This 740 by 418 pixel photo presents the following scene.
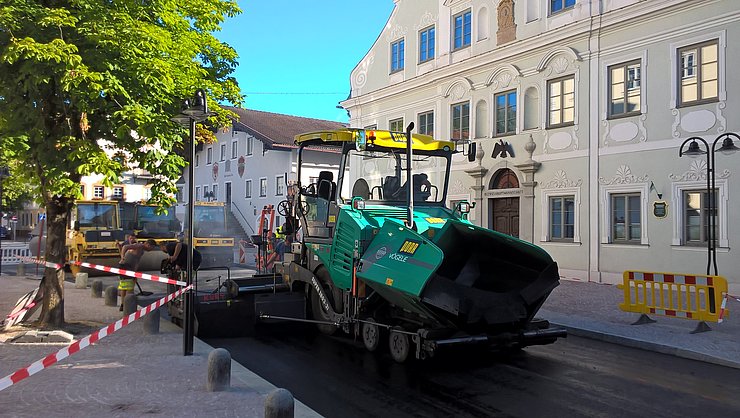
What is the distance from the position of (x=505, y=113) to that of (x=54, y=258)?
14.6m

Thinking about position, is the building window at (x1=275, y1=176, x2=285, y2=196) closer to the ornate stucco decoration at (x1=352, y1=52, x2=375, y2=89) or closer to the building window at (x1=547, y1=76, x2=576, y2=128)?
the ornate stucco decoration at (x1=352, y1=52, x2=375, y2=89)

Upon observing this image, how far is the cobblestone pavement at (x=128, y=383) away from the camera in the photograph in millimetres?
5324

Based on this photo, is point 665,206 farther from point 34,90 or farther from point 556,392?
point 34,90

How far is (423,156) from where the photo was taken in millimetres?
8727

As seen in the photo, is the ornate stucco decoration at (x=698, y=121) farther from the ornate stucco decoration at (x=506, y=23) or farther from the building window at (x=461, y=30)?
the building window at (x=461, y=30)

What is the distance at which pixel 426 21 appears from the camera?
22797 millimetres

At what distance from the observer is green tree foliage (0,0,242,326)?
712 centimetres

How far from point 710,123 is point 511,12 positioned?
7.62 m

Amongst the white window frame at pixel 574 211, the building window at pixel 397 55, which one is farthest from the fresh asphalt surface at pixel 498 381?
the building window at pixel 397 55

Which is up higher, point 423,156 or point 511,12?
point 511,12

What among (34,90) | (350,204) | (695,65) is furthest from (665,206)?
(34,90)

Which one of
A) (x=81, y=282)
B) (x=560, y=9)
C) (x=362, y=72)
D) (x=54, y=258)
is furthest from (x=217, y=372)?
(x=362, y=72)

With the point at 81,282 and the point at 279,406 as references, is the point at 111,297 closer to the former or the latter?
the point at 81,282

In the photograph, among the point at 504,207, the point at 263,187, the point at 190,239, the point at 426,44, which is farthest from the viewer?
the point at 263,187
